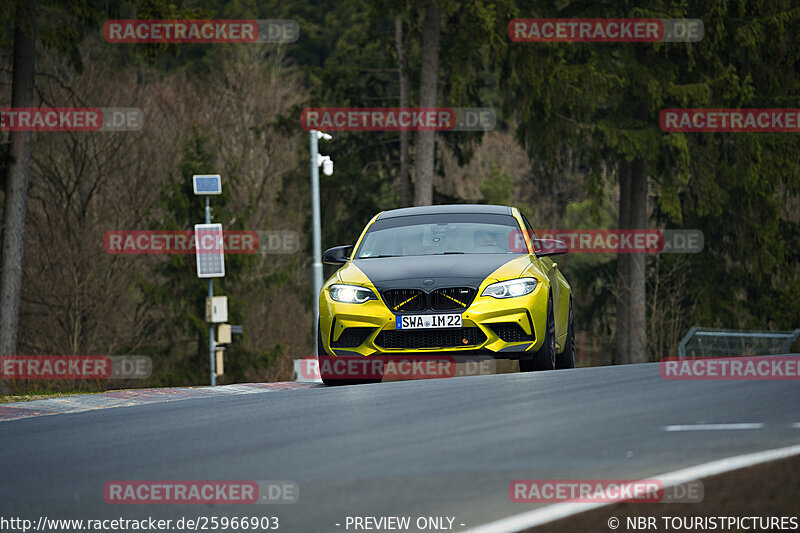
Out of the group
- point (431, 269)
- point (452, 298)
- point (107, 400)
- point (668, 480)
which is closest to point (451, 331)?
point (452, 298)

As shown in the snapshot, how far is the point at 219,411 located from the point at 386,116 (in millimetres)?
31364

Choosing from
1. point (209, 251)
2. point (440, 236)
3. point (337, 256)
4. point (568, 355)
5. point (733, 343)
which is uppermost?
point (209, 251)

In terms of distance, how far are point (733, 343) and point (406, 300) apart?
54.0 feet

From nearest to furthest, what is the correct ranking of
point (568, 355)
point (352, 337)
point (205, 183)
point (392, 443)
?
point (392, 443) < point (352, 337) < point (568, 355) < point (205, 183)

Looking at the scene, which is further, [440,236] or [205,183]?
[205,183]

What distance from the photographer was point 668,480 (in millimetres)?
6848

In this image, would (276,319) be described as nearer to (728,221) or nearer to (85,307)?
(85,307)

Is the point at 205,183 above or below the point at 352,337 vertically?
above

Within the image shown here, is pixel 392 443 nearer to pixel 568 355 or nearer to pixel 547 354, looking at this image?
pixel 547 354

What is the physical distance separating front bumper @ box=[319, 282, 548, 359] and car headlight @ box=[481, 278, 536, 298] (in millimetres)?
44

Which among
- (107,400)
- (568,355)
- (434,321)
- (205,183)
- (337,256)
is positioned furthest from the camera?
(205,183)

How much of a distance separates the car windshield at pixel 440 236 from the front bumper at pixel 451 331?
114cm

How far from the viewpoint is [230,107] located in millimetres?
56094

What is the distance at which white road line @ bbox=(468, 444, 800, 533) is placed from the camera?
6113 mm
